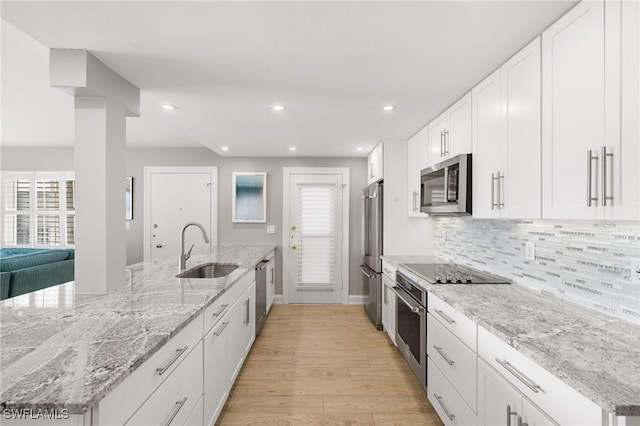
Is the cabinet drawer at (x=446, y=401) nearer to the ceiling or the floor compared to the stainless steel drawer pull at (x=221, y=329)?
nearer to the floor

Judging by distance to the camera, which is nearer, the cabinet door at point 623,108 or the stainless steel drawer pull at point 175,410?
the cabinet door at point 623,108

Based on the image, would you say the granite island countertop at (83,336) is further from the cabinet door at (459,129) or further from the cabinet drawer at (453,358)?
the cabinet door at (459,129)

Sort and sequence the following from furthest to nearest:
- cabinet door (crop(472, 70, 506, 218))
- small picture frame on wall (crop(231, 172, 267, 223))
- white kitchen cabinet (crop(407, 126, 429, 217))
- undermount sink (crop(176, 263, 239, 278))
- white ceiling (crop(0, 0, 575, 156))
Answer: small picture frame on wall (crop(231, 172, 267, 223)) < white kitchen cabinet (crop(407, 126, 429, 217)) < undermount sink (crop(176, 263, 239, 278)) < cabinet door (crop(472, 70, 506, 218)) < white ceiling (crop(0, 0, 575, 156))

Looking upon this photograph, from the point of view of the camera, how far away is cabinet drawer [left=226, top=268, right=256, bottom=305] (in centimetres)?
215

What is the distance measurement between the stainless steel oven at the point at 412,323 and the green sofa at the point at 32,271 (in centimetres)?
384

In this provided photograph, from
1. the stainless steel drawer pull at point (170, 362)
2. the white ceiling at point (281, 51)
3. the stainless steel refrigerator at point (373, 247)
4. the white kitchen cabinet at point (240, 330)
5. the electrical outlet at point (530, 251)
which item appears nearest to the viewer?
the stainless steel drawer pull at point (170, 362)

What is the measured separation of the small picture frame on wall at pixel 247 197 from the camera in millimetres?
4613

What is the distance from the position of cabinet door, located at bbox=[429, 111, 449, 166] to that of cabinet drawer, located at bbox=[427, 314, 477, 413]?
55.1 inches

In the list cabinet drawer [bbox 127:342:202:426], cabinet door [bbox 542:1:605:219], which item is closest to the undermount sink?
cabinet drawer [bbox 127:342:202:426]

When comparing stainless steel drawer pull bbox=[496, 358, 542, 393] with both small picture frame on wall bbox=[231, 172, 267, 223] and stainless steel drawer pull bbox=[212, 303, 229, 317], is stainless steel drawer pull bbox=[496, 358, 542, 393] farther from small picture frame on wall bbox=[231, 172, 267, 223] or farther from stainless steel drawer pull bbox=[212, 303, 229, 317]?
small picture frame on wall bbox=[231, 172, 267, 223]

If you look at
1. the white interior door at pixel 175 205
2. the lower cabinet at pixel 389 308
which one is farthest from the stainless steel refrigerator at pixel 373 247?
the white interior door at pixel 175 205

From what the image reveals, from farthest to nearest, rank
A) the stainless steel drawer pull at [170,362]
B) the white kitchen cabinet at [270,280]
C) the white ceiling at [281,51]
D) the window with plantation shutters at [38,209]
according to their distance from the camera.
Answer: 1. the window with plantation shutters at [38,209]
2. the white kitchen cabinet at [270,280]
3. the white ceiling at [281,51]
4. the stainless steel drawer pull at [170,362]

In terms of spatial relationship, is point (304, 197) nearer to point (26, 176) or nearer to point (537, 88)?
point (537, 88)

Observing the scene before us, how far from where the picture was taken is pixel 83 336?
3.76 feet
